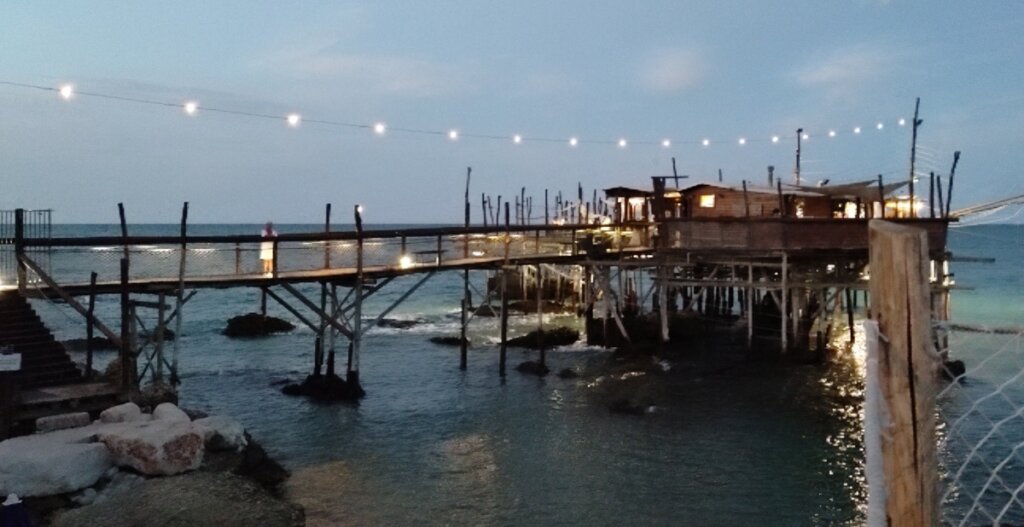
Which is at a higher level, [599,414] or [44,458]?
[44,458]

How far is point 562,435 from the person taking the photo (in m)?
18.5

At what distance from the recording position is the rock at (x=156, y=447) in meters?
12.3

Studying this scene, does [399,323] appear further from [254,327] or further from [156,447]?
[156,447]

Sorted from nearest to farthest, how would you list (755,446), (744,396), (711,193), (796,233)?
(755,446) < (744,396) < (796,233) < (711,193)

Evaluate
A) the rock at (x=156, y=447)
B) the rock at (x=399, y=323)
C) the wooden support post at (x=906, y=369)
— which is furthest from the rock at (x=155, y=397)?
the rock at (x=399, y=323)

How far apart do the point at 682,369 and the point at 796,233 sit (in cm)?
595

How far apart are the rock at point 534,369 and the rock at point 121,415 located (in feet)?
46.3

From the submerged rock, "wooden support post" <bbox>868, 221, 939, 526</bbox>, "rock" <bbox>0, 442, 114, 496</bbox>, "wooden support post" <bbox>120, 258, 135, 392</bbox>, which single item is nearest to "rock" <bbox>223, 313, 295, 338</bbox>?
the submerged rock

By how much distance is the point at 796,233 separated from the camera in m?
25.5

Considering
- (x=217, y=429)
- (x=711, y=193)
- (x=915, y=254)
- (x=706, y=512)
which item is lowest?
(x=706, y=512)

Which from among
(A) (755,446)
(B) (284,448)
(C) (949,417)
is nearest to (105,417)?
(B) (284,448)

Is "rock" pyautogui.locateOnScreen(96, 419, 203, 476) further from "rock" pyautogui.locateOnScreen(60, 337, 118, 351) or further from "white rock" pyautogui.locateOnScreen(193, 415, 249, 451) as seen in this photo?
"rock" pyautogui.locateOnScreen(60, 337, 118, 351)

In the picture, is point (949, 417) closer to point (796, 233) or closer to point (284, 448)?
point (796, 233)

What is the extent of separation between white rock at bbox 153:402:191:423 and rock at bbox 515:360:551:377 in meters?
13.4
